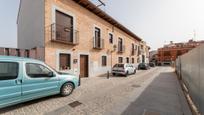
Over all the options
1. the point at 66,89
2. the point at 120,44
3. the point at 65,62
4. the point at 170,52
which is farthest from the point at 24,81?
the point at 170,52

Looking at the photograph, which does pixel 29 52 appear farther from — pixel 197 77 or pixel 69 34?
pixel 197 77

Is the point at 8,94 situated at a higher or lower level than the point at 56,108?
higher

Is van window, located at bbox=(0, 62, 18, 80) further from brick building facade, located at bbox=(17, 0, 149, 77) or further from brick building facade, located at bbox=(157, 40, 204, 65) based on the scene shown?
brick building facade, located at bbox=(157, 40, 204, 65)

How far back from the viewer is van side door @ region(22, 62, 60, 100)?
4496mm

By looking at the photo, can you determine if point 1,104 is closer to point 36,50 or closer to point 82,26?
point 36,50

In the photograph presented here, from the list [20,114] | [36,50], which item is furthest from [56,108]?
[36,50]

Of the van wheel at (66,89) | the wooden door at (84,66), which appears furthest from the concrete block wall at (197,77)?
the wooden door at (84,66)

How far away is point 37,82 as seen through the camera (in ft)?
15.7

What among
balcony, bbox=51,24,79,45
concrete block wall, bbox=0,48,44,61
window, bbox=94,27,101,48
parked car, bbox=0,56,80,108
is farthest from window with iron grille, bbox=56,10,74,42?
parked car, bbox=0,56,80,108

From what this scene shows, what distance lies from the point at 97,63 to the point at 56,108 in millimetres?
9466

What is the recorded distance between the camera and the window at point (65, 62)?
9.79 meters

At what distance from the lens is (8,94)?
4.01 metres

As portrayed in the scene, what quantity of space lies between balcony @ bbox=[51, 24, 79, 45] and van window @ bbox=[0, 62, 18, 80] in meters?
4.90

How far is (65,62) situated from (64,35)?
219 centimetres
